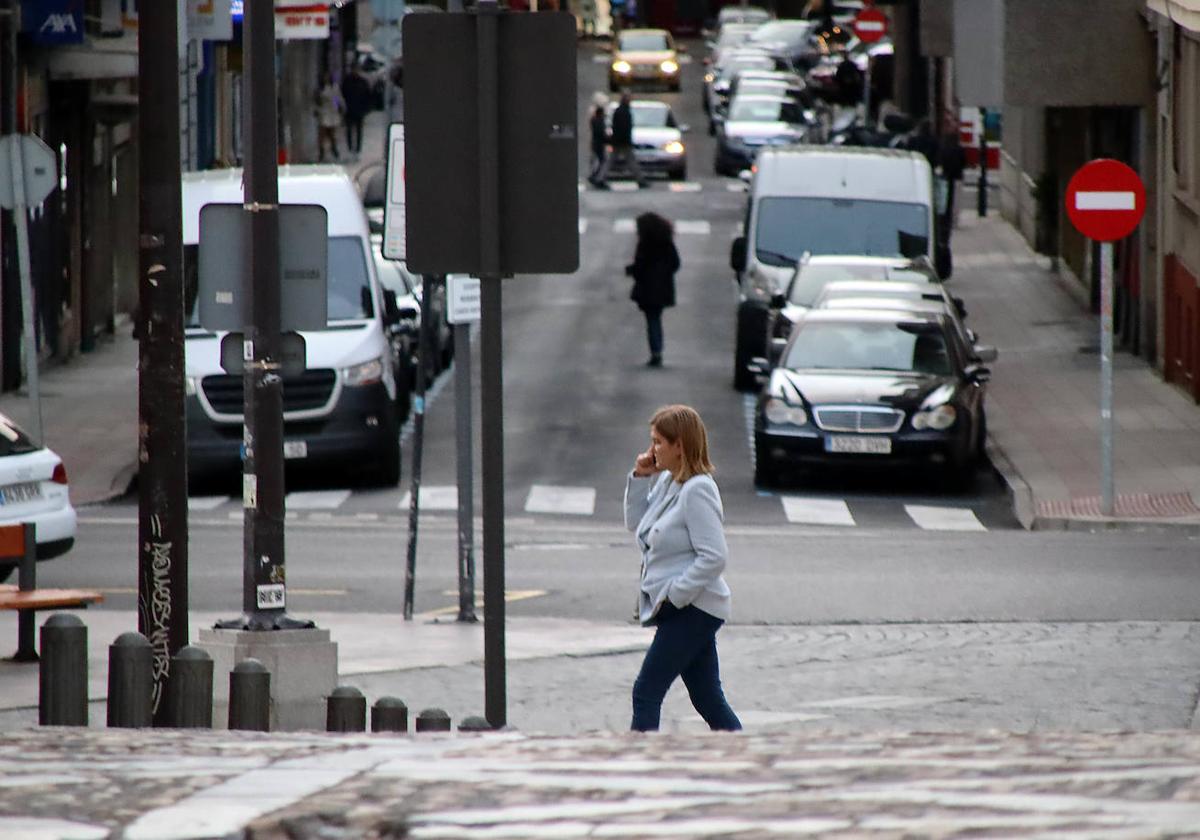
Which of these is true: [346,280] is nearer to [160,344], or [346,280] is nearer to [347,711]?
[160,344]

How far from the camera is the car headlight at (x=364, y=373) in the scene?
21688 mm

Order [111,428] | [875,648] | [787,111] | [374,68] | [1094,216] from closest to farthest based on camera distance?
[875,648] < [1094,216] < [111,428] < [787,111] < [374,68]

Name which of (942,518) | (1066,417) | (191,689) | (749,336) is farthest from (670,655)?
(749,336)

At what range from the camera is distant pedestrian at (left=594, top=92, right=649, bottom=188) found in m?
46.9

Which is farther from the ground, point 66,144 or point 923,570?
point 66,144

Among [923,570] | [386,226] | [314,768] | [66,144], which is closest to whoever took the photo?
[314,768]

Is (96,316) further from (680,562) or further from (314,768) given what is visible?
(314,768)

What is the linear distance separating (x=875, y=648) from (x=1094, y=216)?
293 inches

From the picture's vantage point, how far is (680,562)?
9.74 m

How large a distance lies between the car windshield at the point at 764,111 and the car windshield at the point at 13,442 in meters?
38.2

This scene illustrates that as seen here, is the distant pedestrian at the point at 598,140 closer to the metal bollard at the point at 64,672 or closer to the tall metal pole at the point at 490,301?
the metal bollard at the point at 64,672

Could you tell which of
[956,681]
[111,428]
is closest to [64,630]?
[956,681]

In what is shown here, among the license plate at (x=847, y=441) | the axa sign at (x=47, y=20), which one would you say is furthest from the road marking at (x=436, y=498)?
the axa sign at (x=47, y=20)

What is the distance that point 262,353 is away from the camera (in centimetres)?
1087
